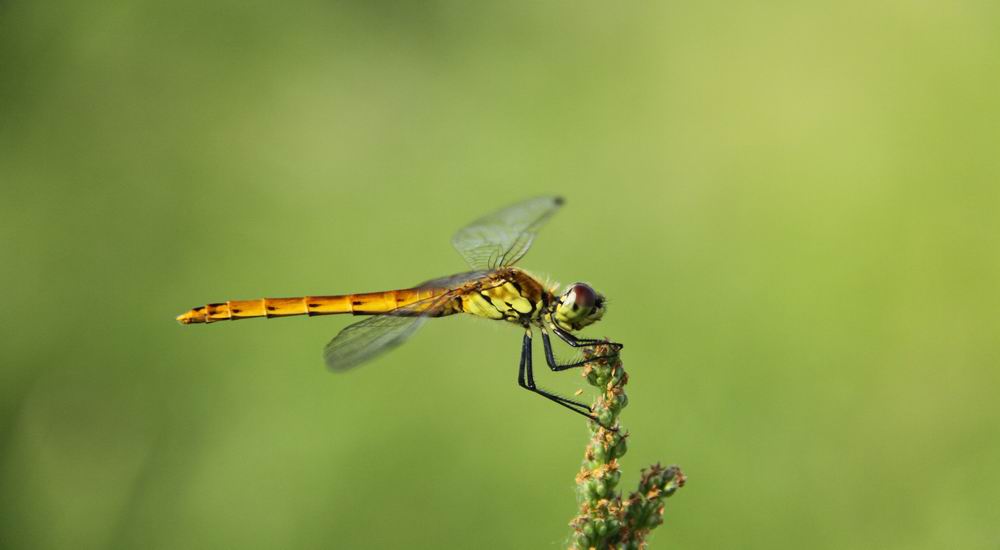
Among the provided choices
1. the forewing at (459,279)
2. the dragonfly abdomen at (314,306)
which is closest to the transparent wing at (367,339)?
the forewing at (459,279)

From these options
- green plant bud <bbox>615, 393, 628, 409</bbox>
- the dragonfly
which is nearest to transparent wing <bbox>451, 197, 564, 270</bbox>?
the dragonfly

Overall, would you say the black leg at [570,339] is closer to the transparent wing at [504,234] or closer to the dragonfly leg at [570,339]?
the dragonfly leg at [570,339]

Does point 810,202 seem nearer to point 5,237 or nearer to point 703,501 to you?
point 703,501

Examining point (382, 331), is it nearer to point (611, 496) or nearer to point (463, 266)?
point (611, 496)

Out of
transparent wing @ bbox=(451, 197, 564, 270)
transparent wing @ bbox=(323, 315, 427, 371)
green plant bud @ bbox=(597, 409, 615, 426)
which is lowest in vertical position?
green plant bud @ bbox=(597, 409, 615, 426)

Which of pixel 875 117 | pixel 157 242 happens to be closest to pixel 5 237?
pixel 157 242

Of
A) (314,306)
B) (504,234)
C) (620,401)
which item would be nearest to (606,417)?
(620,401)

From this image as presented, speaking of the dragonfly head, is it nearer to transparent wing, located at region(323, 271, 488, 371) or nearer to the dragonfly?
the dragonfly
